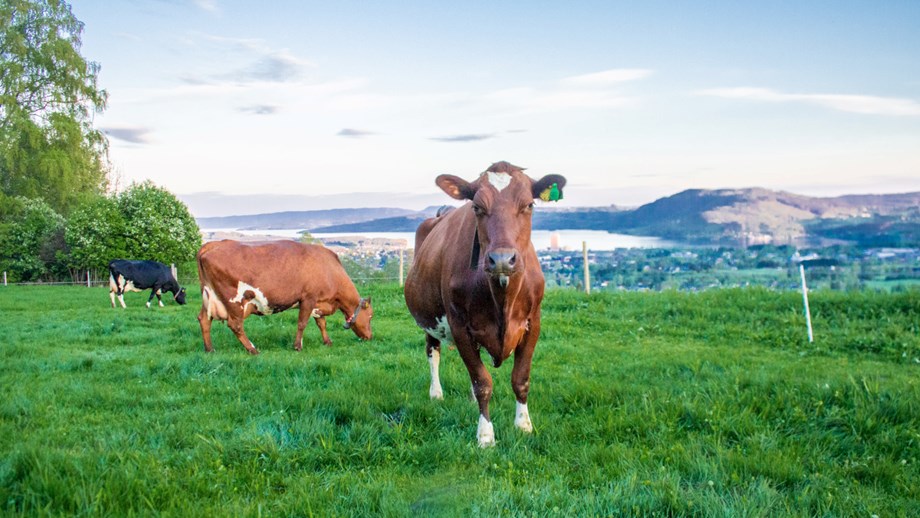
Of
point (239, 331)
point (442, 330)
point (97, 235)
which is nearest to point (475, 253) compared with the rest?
point (442, 330)

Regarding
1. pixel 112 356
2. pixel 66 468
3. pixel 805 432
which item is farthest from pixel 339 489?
pixel 112 356

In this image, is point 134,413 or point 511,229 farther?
point 134,413

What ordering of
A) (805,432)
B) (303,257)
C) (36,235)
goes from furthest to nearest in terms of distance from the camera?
(36,235) < (303,257) < (805,432)

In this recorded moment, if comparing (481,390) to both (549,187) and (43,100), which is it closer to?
(549,187)

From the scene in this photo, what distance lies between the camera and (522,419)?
5.24 m

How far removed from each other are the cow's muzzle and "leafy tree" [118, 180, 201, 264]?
3430 cm

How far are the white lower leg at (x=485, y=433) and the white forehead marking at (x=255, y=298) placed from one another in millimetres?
6748

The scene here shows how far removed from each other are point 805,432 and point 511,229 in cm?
289

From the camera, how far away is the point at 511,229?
4.53m

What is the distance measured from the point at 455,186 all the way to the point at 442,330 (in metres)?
1.68

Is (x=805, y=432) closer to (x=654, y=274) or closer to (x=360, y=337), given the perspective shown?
(x=360, y=337)

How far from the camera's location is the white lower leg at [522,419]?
17.0 ft

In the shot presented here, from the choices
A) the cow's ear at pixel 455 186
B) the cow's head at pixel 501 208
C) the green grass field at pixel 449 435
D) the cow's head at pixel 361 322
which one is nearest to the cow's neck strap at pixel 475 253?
the cow's head at pixel 501 208

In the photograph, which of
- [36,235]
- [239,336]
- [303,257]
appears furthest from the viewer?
[36,235]
